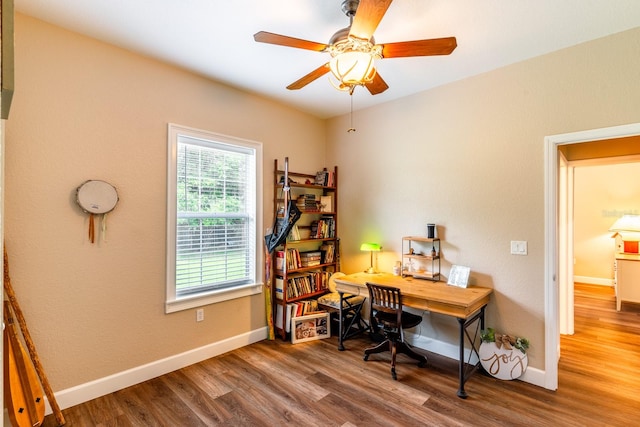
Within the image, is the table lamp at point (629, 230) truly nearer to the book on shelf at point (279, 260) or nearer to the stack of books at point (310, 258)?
the stack of books at point (310, 258)

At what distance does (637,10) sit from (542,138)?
3.09ft

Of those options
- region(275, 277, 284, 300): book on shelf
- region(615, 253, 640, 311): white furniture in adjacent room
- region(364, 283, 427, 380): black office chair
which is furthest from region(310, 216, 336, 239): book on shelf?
region(615, 253, 640, 311): white furniture in adjacent room

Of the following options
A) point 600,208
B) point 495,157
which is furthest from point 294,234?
point 600,208

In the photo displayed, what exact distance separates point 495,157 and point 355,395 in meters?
2.42

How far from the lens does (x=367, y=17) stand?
62.8 inches

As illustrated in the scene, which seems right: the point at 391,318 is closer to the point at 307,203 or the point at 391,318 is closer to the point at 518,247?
the point at 518,247

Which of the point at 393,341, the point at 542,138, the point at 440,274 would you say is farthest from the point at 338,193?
the point at 542,138

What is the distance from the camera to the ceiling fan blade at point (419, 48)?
1754 millimetres

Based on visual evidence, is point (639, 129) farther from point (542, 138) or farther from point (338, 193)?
point (338, 193)

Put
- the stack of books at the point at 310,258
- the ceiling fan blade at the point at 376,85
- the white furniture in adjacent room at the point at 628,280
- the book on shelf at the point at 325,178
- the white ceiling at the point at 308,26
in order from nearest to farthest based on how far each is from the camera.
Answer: the white ceiling at the point at 308,26 < the ceiling fan blade at the point at 376,85 < the stack of books at the point at 310,258 < the book on shelf at the point at 325,178 < the white furniture in adjacent room at the point at 628,280

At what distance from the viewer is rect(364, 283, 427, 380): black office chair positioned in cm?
275

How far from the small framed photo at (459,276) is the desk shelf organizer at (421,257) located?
0.19m

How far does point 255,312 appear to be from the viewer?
349 centimetres

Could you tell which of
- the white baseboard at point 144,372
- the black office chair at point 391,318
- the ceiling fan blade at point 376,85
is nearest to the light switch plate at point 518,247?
the black office chair at point 391,318
